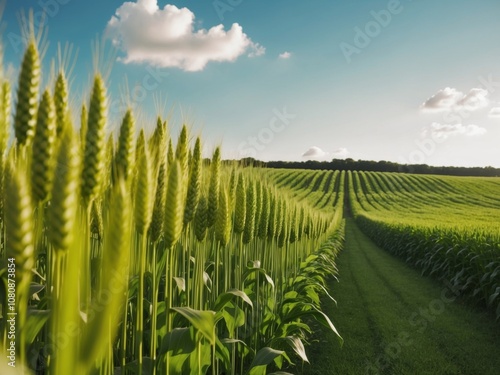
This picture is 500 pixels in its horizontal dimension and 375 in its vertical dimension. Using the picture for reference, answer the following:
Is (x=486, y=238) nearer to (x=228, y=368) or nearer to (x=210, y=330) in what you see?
(x=228, y=368)

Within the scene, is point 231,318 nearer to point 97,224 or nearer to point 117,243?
point 97,224

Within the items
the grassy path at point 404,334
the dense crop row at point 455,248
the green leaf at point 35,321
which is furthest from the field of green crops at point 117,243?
the dense crop row at point 455,248

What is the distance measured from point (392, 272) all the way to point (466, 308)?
4526mm

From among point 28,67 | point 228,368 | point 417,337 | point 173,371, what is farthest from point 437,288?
point 28,67

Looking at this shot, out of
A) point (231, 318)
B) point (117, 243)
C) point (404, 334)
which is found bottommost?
point (404, 334)

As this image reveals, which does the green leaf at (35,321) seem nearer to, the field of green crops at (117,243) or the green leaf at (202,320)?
the field of green crops at (117,243)

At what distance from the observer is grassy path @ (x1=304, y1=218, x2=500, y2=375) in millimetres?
4895

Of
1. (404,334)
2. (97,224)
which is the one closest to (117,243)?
(97,224)

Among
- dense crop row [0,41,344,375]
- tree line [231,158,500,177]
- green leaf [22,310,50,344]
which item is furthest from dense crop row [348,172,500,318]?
tree line [231,158,500,177]

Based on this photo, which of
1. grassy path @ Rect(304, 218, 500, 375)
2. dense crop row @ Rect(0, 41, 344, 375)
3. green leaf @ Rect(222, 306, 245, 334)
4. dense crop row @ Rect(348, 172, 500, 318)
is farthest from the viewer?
dense crop row @ Rect(348, 172, 500, 318)

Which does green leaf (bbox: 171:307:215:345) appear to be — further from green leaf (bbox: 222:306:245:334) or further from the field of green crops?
green leaf (bbox: 222:306:245:334)

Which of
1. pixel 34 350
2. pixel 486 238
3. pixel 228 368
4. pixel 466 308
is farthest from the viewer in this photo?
pixel 486 238

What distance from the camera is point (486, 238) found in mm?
9266

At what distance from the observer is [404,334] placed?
613 cm
